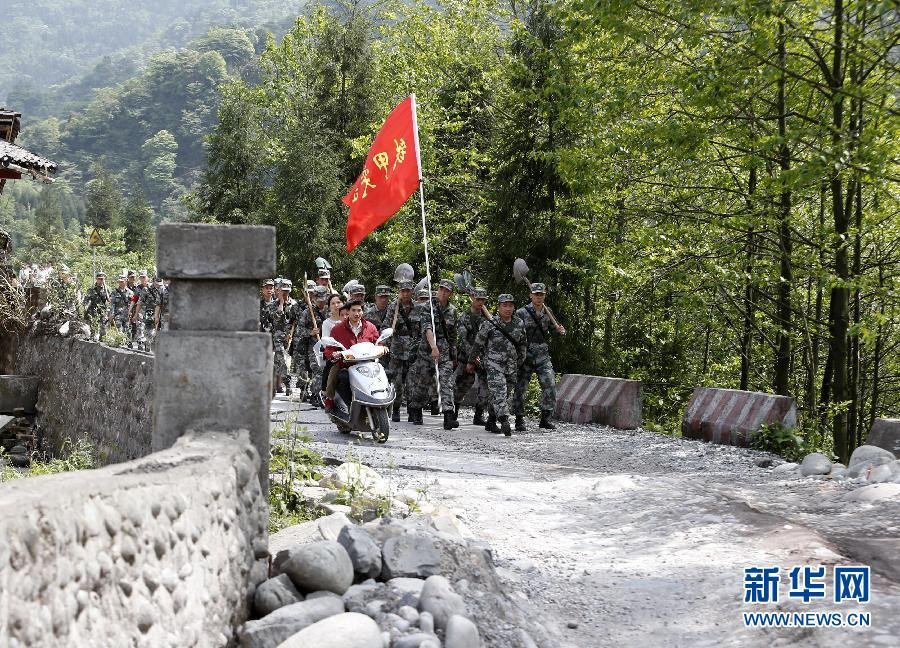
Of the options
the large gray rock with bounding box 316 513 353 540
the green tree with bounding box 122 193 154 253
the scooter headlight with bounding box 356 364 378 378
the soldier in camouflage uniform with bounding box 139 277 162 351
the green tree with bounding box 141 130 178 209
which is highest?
the green tree with bounding box 141 130 178 209

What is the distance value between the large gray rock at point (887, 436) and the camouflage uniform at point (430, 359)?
20.7ft

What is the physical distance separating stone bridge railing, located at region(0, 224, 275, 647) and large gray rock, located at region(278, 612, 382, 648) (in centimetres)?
36

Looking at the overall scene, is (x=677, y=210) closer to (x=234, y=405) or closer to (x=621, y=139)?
(x=621, y=139)

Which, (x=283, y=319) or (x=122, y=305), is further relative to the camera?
(x=122, y=305)

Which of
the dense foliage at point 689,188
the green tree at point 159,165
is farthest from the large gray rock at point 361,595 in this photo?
the green tree at point 159,165

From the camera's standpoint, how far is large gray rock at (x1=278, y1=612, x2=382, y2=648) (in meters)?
4.29

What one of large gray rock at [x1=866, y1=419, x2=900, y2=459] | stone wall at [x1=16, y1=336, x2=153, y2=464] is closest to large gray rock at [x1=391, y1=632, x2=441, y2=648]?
stone wall at [x1=16, y1=336, x2=153, y2=464]

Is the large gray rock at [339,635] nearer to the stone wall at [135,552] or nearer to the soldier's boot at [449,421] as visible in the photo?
the stone wall at [135,552]

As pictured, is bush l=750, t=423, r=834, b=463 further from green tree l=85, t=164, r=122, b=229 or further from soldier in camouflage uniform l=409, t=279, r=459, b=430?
green tree l=85, t=164, r=122, b=229

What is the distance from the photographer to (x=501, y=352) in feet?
47.4

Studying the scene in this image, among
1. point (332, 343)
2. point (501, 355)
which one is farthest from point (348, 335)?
point (501, 355)

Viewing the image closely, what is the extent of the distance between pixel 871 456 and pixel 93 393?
34.5 ft

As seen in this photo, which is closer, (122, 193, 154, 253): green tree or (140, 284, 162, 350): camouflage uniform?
(140, 284, 162, 350): camouflage uniform

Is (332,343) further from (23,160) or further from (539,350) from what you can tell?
(23,160)
